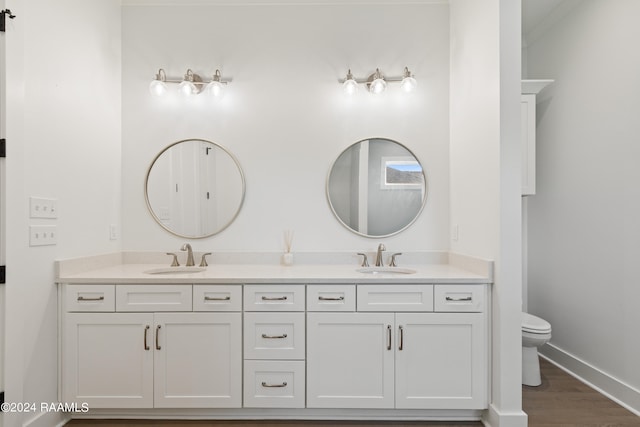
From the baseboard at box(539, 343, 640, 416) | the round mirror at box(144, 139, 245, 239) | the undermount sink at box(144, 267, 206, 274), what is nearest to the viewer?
the baseboard at box(539, 343, 640, 416)

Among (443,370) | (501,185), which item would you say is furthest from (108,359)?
(501,185)

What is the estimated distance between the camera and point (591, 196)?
2494 millimetres

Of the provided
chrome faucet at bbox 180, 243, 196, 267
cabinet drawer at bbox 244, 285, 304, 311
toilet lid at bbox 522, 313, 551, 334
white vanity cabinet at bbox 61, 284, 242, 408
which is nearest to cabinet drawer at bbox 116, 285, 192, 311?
white vanity cabinet at bbox 61, 284, 242, 408

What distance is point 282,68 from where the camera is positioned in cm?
262

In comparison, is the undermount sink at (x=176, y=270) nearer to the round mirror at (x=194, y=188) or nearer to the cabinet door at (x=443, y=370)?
the round mirror at (x=194, y=188)

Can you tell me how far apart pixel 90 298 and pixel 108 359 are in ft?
1.19

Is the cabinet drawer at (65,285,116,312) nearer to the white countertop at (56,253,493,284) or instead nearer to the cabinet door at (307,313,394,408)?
the white countertop at (56,253,493,284)

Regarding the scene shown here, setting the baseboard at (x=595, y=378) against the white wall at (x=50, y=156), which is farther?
the baseboard at (x=595, y=378)

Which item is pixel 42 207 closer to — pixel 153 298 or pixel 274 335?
pixel 153 298

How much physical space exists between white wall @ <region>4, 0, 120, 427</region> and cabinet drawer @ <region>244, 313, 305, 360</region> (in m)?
1.09

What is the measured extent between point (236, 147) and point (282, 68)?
692 millimetres

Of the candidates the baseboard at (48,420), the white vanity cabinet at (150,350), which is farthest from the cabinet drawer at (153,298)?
the baseboard at (48,420)

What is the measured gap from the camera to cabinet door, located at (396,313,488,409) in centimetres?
198

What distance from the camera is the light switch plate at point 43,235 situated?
1.79 m
